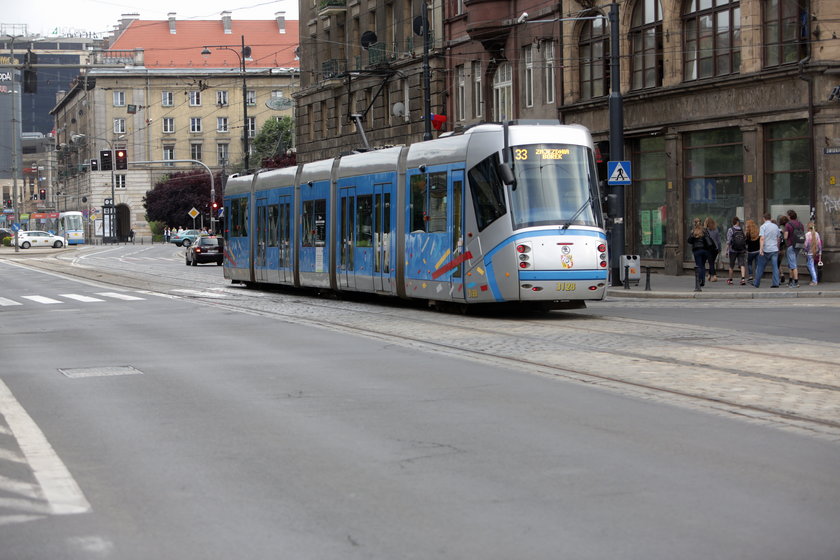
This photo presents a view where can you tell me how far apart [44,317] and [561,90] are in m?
21.1

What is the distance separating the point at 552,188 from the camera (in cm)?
2081

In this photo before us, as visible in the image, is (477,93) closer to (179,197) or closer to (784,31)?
(784,31)

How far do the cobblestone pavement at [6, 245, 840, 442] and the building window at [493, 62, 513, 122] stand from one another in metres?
20.4

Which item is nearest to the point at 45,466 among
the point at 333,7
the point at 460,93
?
the point at 460,93

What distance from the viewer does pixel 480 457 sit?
328 inches

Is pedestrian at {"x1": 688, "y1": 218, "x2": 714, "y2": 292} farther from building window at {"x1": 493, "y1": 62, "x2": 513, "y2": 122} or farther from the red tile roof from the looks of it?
the red tile roof

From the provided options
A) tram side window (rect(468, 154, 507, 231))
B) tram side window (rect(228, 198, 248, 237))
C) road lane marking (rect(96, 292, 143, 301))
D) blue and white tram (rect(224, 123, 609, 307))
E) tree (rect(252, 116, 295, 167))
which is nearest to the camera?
blue and white tram (rect(224, 123, 609, 307))

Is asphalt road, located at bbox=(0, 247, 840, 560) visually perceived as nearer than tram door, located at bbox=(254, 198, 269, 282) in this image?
Yes

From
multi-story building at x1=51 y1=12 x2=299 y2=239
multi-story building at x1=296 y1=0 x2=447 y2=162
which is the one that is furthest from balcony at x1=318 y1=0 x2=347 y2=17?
multi-story building at x1=51 y1=12 x2=299 y2=239

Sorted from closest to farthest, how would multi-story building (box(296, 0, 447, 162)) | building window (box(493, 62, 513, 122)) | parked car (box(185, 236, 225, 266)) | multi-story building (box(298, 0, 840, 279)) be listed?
multi-story building (box(298, 0, 840, 279)) < building window (box(493, 62, 513, 122)) < multi-story building (box(296, 0, 447, 162)) < parked car (box(185, 236, 225, 266))

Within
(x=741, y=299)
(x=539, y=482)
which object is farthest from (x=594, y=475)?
(x=741, y=299)

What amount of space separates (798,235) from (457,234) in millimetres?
10731

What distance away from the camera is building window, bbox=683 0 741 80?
32.2m

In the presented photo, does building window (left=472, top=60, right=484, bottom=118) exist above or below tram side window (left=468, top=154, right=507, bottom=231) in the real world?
above
